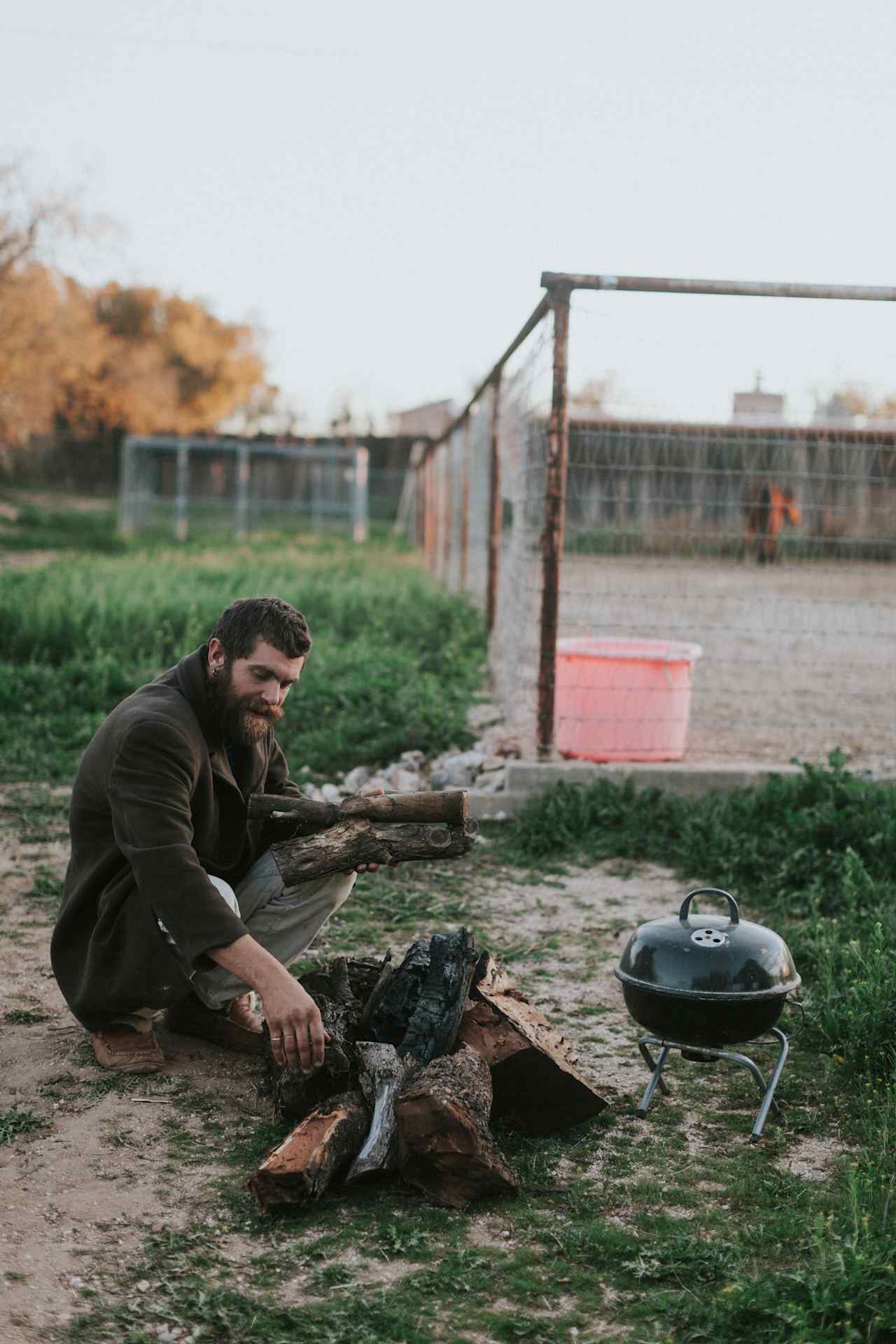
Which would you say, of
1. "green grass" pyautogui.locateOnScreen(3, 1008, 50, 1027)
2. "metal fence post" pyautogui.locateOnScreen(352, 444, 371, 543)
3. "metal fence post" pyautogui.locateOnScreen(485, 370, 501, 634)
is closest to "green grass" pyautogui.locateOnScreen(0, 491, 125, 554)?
"metal fence post" pyautogui.locateOnScreen(352, 444, 371, 543)

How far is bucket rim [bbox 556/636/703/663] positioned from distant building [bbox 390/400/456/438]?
37076 millimetres

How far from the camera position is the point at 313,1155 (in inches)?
119

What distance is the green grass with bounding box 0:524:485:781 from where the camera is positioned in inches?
304

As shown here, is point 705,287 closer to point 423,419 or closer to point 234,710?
point 234,710

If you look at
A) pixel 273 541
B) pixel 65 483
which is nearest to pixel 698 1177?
pixel 273 541

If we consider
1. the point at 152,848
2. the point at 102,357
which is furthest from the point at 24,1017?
the point at 102,357

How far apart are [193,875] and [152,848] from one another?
13 cm

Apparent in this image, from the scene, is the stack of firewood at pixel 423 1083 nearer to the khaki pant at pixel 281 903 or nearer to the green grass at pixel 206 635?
the khaki pant at pixel 281 903

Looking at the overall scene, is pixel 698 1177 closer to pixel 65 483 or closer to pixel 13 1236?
pixel 13 1236

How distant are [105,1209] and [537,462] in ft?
15.8

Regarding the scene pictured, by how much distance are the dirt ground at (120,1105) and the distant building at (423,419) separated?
3955 cm

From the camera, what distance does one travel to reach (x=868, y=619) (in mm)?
16031

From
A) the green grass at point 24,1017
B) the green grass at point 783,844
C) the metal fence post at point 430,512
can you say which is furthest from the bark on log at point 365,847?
the metal fence post at point 430,512

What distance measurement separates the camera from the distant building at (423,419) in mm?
47688
